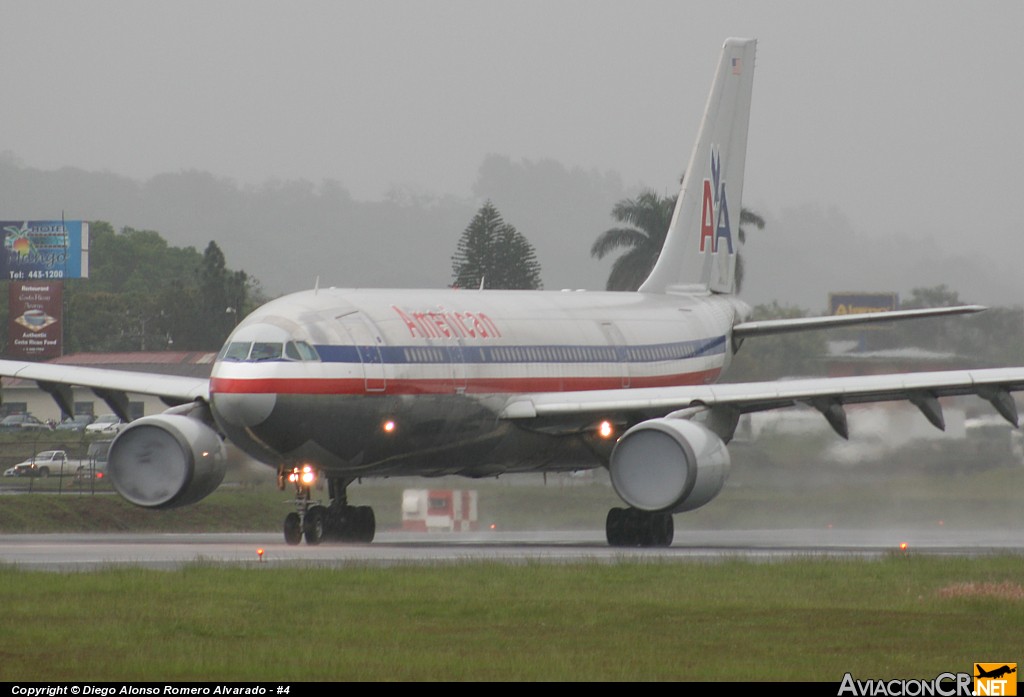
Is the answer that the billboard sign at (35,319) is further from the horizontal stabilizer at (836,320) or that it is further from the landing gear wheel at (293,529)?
the landing gear wheel at (293,529)

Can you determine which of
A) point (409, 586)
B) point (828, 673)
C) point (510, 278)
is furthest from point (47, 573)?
point (510, 278)

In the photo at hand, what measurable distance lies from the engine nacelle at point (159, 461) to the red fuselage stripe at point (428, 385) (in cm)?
184

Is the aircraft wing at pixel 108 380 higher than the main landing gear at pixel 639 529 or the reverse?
higher

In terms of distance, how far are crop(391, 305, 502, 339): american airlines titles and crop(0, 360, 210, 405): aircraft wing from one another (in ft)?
12.2

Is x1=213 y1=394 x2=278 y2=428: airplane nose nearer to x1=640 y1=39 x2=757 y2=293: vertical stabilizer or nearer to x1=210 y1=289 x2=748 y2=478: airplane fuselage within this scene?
x1=210 y1=289 x2=748 y2=478: airplane fuselage

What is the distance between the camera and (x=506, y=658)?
50.3ft

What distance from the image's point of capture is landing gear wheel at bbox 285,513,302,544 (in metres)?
30.8

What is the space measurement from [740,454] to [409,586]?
20007 mm

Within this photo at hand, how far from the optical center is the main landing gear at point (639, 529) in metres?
32.9

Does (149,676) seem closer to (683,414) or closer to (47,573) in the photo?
(47,573)

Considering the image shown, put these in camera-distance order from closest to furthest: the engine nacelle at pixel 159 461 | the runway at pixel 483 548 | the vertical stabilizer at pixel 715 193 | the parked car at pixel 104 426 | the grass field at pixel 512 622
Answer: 1. the grass field at pixel 512 622
2. the runway at pixel 483 548
3. the engine nacelle at pixel 159 461
4. the vertical stabilizer at pixel 715 193
5. the parked car at pixel 104 426

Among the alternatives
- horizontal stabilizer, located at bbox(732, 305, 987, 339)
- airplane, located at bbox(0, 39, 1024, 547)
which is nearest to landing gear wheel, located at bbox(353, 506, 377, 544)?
airplane, located at bbox(0, 39, 1024, 547)

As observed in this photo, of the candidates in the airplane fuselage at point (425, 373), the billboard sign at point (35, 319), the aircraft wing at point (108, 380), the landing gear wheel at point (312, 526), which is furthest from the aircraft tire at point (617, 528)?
the billboard sign at point (35, 319)

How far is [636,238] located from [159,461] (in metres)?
59.5
